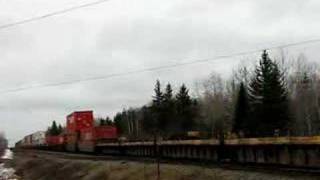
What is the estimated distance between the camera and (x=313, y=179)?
2041 centimetres

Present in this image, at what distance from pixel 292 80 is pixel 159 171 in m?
73.6

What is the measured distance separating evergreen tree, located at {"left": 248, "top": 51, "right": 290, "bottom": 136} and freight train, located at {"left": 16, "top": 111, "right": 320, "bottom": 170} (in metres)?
21.8

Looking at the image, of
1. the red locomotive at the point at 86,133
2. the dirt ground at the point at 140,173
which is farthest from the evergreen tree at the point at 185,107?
the dirt ground at the point at 140,173

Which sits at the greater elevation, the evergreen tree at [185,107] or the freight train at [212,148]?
the evergreen tree at [185,107]

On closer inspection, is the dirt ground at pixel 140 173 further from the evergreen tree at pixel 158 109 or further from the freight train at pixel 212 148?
the evergreen tree at pixel 158 109

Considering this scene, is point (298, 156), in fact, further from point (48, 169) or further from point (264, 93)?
point (264, 93)

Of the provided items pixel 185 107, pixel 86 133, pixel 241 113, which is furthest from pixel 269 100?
pixel 185 107

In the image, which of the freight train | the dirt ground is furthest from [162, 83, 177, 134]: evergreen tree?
the dirt ground

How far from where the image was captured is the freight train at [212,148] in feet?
98.2

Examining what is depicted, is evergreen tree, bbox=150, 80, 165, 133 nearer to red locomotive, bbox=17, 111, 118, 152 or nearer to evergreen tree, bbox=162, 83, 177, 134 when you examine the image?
evergreen tree, bbox=162, 83, 177, 134

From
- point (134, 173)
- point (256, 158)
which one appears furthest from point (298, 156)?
point (134, 173)

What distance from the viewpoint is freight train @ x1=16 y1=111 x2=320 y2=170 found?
29.9 metres

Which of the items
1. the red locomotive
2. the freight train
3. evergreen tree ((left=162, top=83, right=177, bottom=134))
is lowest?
the freight train

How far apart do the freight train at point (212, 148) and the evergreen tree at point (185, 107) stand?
4848 cm
